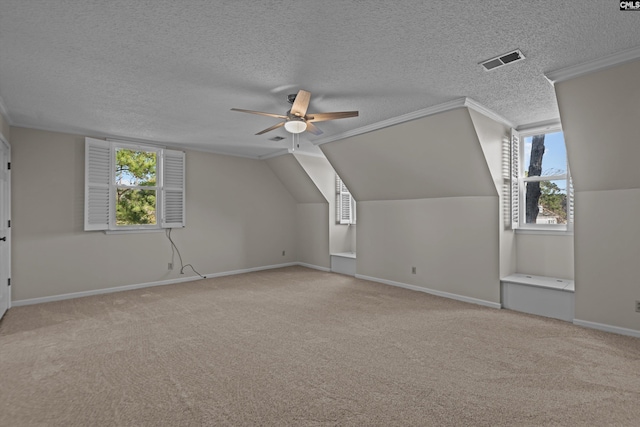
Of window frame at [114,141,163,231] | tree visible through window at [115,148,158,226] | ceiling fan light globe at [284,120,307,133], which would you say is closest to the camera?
ceiling fan light globe at [284,120,307,133]

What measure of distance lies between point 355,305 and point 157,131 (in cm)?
386

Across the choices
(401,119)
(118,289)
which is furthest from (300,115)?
(118,289)

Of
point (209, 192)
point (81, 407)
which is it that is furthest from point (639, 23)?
point (209, 192)

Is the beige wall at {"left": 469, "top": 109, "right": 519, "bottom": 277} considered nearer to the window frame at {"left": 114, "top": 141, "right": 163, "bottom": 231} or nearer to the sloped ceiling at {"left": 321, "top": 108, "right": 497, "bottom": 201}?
the sloped ceiling at {"left": 321, "top": 108, "right": 497, "bottom": 201}

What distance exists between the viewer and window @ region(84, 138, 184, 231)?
473cm

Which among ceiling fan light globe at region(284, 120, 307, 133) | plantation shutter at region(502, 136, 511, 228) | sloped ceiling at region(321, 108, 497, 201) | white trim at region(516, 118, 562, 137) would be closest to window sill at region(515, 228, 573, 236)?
plantation shutter at region(502, 136, 511, 228)

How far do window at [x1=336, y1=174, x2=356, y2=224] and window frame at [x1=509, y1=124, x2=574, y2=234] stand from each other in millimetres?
3168

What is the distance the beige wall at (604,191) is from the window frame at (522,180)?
74 cm

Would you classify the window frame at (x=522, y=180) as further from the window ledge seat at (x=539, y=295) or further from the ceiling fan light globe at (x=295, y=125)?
the ceiling fan light globe at (x=295, y=125)

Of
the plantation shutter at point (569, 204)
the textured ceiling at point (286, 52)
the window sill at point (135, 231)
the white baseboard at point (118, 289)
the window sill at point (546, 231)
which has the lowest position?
the white baseboard at point (118, 289)

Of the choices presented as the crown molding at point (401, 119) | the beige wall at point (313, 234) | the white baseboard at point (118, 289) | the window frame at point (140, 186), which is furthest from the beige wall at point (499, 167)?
the window frame at point (140, 186)

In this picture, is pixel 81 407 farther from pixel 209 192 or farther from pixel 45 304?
pixel 209 192

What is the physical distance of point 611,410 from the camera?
6.47 ft

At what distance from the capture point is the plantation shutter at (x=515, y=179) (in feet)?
14.0
